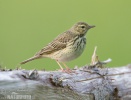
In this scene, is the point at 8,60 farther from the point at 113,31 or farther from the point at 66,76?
the point at 66,76

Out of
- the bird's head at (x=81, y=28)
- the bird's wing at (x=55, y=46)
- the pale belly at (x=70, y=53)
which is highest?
the bird's head at (x=81, y=28)

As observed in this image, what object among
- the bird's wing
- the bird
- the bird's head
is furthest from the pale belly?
the bird's head

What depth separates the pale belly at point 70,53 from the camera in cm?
815

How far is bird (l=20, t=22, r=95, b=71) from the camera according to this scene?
821 centimetres

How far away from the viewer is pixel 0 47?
509 inches

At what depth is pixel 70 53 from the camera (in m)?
8.19

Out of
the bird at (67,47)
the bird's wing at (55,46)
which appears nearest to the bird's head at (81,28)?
the bird at (67,47)

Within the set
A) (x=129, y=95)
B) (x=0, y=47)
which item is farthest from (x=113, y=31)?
(x=129, y=95)

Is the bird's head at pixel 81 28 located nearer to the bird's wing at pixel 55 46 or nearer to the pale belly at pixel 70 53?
the bird's wing at pixel 55 46

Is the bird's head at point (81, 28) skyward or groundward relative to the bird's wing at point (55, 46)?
skyward

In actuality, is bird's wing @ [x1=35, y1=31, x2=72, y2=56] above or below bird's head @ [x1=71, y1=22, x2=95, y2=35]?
below

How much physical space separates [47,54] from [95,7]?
7.90m

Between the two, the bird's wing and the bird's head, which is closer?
the bird's wing

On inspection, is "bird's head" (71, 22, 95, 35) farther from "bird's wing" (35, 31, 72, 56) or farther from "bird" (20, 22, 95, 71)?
"bird's wing" (35, 31, 72, 56)
